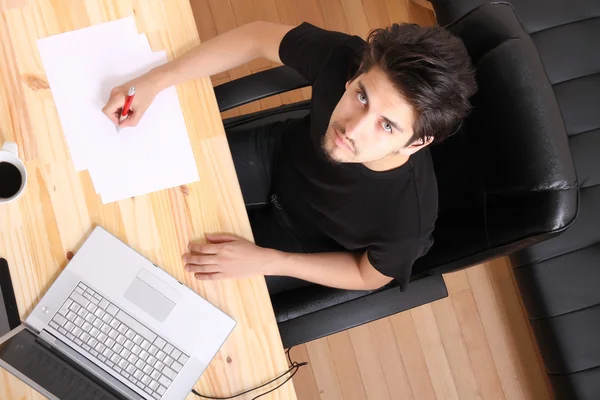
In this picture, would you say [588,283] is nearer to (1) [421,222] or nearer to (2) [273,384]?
(1) [421,222]

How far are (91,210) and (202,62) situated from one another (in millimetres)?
343

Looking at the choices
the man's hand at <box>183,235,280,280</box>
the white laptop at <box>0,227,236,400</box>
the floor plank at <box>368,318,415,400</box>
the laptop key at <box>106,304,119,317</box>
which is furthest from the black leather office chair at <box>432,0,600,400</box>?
the laptop key at <box>106,304,119,317</box>

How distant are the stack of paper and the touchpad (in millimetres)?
164

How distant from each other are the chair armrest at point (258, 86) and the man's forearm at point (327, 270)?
13.8 inches

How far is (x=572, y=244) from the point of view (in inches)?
51.4

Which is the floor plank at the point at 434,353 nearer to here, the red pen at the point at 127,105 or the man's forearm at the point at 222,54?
the man's forearm at the point at 222,54

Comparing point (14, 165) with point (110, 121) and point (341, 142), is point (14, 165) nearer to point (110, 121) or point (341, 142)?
point (110, 121)

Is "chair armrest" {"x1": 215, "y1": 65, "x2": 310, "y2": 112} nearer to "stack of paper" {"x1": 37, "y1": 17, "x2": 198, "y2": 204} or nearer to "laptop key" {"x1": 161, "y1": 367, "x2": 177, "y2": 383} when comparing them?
"stack of paper" {"x1": 37, "y1": 17, "x2": 198, "y2": 204}

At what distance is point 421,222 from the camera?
0.93 metres

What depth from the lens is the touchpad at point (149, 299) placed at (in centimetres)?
88

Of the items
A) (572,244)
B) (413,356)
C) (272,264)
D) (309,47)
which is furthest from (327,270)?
(413,356)

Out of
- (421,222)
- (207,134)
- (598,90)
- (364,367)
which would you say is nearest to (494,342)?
(364,367)

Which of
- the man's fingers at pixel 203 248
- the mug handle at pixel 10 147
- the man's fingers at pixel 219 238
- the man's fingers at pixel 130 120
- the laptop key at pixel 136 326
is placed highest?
the man's fingers at pixel 130 120

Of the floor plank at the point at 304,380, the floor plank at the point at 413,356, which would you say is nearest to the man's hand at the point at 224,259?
the floor plank at the point at 304,380
